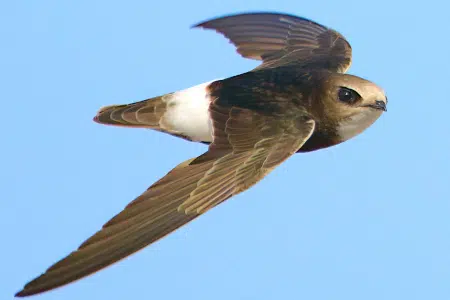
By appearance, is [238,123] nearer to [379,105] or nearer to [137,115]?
[137,115]

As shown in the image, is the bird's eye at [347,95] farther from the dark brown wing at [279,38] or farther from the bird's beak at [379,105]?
the dark brown wing at [279,38]

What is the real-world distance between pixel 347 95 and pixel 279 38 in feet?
4.72

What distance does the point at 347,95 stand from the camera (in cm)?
614

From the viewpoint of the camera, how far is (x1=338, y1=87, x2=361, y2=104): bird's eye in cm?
614

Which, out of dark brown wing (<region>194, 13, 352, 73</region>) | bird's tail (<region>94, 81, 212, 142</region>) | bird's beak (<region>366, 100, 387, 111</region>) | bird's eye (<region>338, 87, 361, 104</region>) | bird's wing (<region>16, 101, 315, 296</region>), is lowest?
bird's wing (<region>16, 101, 315, 296</region>)

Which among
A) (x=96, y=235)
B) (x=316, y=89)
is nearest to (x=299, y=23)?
(x=316, y=89)

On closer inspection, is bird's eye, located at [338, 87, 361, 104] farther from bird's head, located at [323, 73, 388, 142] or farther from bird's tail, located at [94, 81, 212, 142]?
bird's tail, located at [94, 81, 212, 142]

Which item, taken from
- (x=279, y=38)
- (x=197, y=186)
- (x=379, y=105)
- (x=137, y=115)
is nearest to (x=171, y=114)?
(x=137, y=115)

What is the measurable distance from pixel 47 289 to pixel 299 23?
3.82 meters

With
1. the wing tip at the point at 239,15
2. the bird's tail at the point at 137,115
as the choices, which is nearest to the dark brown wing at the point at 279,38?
the wing tip at the point at 239,15

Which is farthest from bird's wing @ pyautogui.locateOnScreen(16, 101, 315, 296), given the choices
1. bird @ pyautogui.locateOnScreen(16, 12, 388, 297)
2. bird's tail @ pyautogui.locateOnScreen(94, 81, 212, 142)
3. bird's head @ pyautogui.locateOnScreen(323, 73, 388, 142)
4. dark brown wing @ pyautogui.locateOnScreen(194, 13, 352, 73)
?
dark brown wing @ pyautogui.locateOnScreen(194, 13, 352, 73)

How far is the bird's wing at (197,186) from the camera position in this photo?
15.1ft

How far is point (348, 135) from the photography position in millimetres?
6254

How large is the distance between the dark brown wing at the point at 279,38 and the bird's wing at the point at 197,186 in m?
1.27
